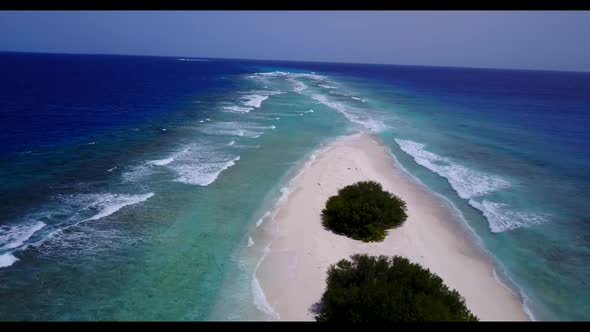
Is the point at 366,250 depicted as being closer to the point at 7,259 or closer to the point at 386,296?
the point at 386,296

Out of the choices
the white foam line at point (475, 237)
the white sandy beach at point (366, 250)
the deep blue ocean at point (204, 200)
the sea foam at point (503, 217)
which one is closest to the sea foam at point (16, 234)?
the deep blue ocean at point (204, 200)

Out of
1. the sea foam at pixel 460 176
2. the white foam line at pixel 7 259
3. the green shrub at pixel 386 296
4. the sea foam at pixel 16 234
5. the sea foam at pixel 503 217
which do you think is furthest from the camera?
the sea foam at pixel 460 176

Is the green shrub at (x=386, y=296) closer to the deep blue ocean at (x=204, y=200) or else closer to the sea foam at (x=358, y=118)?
the deep blue ocean at (x=204, y=200)

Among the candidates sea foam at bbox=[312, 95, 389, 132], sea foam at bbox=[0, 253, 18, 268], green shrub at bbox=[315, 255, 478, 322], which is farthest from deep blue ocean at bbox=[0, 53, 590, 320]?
green shrub at bbox=[315, 255, 478, 322]

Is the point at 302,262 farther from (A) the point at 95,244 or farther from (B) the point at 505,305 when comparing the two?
(A) the point at 95,244

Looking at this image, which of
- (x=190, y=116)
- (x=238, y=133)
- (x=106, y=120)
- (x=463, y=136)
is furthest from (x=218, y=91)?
(x=463, y=136)

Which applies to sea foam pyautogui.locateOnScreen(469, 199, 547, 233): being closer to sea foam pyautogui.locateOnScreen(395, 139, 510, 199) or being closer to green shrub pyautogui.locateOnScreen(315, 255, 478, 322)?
sea foam pyautogui.locateOnScreen(395, 139, 510, 199)
